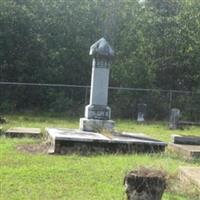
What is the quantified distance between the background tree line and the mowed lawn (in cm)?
1219

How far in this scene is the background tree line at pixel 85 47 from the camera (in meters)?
23.5

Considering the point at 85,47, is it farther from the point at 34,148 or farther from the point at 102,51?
the point at 34,148

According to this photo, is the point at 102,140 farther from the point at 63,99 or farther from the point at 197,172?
the point at 63,99

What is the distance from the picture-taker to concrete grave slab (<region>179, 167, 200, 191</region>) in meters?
7.21

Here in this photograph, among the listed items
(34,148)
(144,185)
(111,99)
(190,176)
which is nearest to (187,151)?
(34,148)

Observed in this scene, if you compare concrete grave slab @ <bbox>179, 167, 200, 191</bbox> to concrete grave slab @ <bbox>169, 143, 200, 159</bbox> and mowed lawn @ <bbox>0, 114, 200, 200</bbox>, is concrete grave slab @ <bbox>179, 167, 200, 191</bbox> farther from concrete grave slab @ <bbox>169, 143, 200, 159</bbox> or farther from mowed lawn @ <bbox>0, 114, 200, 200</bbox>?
concrete grave slab @ <bbox>169, 143, 200, 159</bbox>

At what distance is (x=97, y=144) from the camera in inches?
436

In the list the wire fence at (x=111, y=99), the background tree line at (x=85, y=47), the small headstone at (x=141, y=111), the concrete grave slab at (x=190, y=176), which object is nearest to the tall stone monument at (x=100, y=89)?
the concrete grave slab at (x=190, y=176)

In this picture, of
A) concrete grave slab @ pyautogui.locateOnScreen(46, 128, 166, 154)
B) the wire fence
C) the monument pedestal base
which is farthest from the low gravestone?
the wire fence

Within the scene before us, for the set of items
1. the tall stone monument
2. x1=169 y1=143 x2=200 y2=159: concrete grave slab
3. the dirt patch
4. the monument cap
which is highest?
the monument cap

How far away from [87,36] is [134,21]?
7.67ft

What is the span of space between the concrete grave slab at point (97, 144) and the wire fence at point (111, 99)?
37.1ft

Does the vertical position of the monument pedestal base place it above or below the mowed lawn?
above

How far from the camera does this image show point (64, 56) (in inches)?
936
